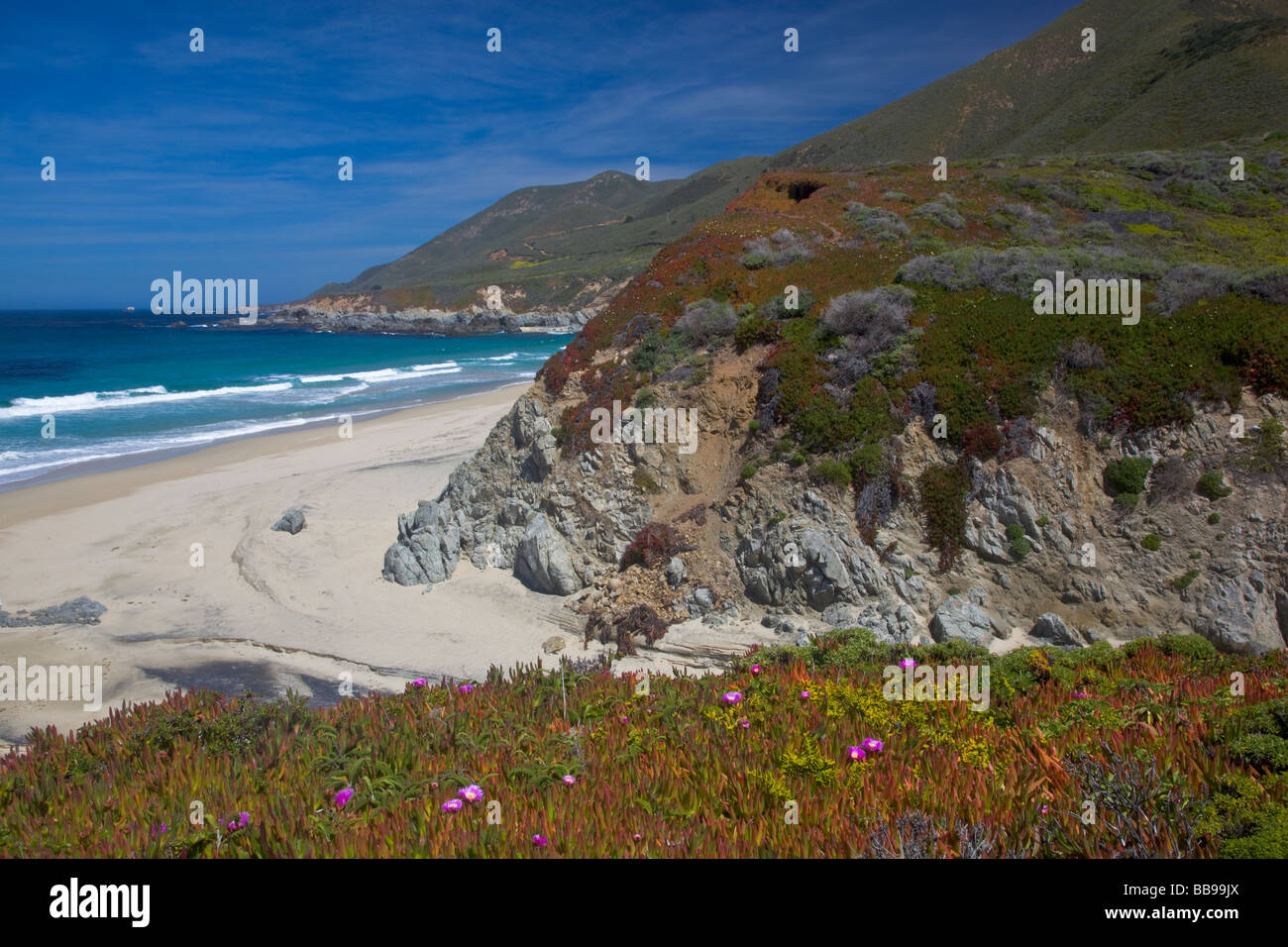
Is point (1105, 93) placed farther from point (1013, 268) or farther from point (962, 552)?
point (962, 552)

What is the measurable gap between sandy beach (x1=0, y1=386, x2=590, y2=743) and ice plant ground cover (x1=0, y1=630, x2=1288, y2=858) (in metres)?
5.25

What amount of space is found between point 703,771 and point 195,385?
5646 centimetres

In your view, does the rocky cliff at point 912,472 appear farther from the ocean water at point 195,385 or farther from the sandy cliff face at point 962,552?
the ocean water at point 195,385

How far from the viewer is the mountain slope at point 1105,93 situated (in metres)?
51.4

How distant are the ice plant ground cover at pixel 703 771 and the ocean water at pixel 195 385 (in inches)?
976

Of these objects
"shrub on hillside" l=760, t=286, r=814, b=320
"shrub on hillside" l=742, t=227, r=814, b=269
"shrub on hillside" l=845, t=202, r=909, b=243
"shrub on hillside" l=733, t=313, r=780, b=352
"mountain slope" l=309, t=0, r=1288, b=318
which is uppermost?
"mountain slope" l=309, t=0, r=1288, b=318

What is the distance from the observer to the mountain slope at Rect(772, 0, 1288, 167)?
169 feet

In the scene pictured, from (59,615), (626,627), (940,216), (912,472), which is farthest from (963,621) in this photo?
(940,216)

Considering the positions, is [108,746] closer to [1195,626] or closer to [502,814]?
[502,814]

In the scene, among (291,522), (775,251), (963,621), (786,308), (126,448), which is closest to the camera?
(963,621)

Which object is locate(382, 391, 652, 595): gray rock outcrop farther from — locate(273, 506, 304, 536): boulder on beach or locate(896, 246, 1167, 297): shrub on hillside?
locate(896, 246, 1167, 297): shrub on hillside

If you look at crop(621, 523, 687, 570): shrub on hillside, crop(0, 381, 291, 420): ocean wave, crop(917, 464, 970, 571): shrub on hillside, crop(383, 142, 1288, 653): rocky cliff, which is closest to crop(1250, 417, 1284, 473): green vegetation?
crop(383, 142, 1288, 653): rocky cliff

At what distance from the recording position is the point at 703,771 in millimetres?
5105
